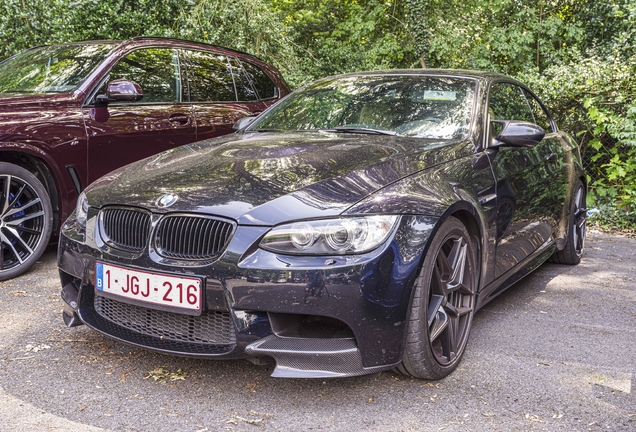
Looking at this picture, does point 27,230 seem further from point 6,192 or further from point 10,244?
point 6,192

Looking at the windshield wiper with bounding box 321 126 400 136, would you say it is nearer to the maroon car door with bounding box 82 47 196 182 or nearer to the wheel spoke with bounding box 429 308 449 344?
the wheel spoke with bounding box 429 308 449 344

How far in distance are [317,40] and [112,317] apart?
9964 millimetres

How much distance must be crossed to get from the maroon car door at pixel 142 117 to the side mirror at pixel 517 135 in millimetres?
2752

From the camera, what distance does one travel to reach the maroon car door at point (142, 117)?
196 inches

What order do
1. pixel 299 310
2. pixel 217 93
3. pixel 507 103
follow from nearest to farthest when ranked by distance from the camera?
pixel 299 310 → pixel 507 103 → pixel 217 93

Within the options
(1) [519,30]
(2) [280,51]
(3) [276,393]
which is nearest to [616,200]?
(1) [519,30]

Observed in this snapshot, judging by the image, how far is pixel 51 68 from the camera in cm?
532

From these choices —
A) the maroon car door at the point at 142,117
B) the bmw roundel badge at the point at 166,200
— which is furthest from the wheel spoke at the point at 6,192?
the bmw roundel badge at the point at 166,200

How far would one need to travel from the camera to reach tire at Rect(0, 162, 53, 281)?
14.8ft

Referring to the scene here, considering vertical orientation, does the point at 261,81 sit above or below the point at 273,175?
above

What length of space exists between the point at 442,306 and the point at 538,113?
2582mm

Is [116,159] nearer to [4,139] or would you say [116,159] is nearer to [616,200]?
[4,139]

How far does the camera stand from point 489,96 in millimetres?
4059

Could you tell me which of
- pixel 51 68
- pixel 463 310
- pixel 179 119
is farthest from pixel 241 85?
pixel 463 310
